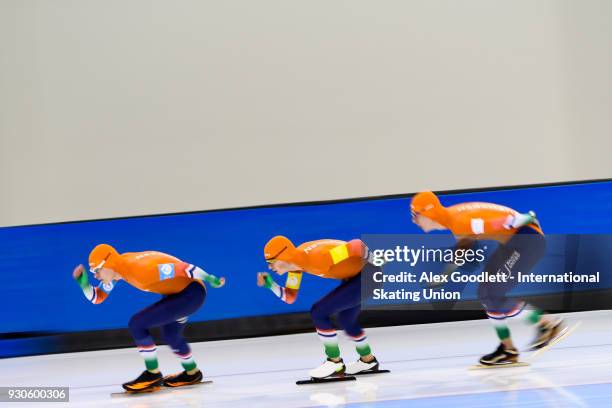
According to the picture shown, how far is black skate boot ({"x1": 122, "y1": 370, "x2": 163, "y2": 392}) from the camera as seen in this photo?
517cm

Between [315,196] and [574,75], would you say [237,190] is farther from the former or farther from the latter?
[574,75]

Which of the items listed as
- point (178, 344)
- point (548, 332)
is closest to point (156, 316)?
point (178, 344)

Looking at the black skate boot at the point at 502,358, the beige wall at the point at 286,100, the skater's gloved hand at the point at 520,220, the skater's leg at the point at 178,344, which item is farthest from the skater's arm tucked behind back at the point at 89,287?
the beige wall at the point at 286,100

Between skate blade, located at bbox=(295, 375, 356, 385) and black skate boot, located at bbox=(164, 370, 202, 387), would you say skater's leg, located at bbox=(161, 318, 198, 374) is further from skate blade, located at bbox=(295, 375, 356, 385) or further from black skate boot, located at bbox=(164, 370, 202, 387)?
skate blade, located at bbox=(295, 375, 356, 385)

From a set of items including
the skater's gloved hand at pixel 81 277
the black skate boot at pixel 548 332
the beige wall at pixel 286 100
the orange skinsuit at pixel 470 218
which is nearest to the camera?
the orange skinsuit at pixel 470 218

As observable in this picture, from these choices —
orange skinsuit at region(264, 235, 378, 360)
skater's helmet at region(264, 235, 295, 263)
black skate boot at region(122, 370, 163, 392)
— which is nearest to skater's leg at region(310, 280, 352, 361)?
orange skinsuit at region(264, 235, 378, 360)

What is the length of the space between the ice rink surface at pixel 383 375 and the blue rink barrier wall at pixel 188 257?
0.94 ft

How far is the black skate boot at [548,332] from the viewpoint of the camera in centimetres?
501

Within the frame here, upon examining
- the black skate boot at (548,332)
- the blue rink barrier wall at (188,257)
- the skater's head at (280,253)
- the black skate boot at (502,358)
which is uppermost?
the blue rink barrier wall at (188,257)

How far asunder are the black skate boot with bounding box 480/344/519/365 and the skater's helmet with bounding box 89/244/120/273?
9.07ft

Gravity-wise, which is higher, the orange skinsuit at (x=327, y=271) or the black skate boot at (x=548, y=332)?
the orange skinsuit at (x=327, y=271)

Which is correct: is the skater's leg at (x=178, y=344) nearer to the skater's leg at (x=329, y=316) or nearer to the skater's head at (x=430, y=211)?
the skater's leg at (x=329, y=316)

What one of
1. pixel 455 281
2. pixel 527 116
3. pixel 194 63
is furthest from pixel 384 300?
pixel 194 63

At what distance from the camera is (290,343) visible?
7.33 metres
